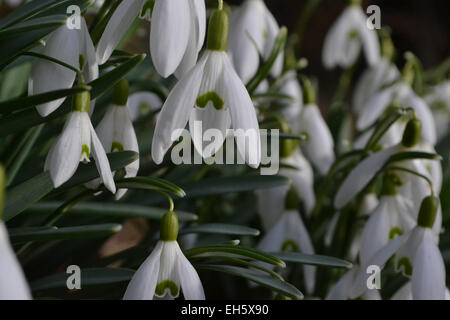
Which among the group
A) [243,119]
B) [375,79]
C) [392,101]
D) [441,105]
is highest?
[375,79]

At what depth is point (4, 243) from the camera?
54 cm

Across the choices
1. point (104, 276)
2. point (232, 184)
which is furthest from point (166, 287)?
point (232, 184)

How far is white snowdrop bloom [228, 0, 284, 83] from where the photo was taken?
49.6 inches

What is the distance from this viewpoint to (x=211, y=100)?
2.67ft

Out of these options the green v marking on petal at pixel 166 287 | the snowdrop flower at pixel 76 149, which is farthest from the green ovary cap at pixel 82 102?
the green v marking on petal at pixel 166 287

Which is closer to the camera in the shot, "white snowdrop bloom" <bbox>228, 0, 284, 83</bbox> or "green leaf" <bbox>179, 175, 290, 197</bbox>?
"green leaf" <bbox>179, 175, 290, 197</bbox>

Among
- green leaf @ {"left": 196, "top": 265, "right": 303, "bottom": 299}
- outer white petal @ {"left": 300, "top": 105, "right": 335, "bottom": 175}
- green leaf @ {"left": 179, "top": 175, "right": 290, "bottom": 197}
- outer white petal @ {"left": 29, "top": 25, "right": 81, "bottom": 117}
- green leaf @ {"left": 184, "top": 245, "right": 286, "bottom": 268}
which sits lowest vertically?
green leaf @ {"left": 196, "top": 265, "right": 303, "bottom": 299}

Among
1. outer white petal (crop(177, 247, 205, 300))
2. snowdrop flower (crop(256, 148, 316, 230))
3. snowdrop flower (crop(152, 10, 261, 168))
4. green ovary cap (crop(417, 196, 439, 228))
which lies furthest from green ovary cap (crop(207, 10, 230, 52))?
snowdrop flower (crop(256, 148, 316, 230))

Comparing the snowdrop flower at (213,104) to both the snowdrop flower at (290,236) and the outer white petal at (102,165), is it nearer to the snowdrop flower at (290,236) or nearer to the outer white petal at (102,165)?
the outer white petal at (102,165)

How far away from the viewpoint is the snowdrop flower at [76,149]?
744 mm

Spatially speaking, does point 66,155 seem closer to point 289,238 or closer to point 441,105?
point 289,238

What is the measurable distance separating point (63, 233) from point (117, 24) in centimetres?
25

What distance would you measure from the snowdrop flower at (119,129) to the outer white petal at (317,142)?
58 centimetres

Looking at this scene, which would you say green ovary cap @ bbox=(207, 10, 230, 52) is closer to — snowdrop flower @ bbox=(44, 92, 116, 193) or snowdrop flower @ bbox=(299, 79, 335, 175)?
snowdrop flower @ bbox=(44, 92, 116, 193)
